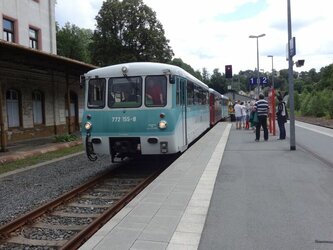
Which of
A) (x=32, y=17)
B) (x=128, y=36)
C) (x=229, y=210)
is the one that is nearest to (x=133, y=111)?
(x=229, y=210)

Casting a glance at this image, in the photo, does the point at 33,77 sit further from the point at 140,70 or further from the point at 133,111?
the point at 133,111

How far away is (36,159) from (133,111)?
19.0 feet

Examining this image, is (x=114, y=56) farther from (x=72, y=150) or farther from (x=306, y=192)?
(x=306, y=192)

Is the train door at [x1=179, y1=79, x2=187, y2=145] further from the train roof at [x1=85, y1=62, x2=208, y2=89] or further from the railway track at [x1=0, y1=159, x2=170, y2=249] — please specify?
the railway track at [x1=0, y1=159, x2=170, y2=249]

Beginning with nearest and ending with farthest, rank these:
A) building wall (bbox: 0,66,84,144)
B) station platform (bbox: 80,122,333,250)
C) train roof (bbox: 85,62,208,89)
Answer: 1. station platform (bbox: 80,122,333,250)
2. train roof (bbox: 85,62,208,89)
3. building wall (bbox: 0,66,84,144)

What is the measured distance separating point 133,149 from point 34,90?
13.4 meters

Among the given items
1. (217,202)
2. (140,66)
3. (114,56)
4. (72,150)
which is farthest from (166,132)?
(114,56)

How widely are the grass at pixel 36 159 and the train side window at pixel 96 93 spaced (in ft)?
11.9

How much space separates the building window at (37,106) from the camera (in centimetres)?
2244

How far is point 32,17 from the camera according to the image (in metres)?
27.3

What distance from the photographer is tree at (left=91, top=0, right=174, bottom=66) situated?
52.6 meters

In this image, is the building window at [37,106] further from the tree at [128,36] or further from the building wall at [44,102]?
the tree at [128,36]

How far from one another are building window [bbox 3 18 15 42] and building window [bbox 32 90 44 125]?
4.36 m

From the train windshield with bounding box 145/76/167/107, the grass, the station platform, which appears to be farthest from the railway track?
the grass
